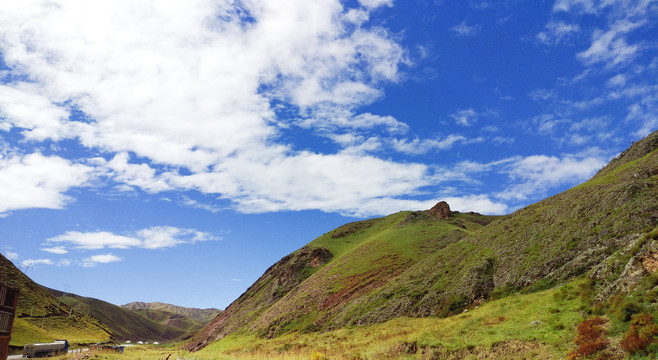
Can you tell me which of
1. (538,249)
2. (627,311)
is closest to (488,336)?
(627,311)

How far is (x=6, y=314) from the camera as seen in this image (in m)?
50.0

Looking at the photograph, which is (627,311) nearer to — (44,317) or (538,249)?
(538,249)

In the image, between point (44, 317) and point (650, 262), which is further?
point (44, 317)

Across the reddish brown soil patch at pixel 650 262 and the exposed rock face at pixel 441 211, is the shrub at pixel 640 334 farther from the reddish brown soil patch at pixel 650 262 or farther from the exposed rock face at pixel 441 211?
the exposed rock face at pixel 441 211

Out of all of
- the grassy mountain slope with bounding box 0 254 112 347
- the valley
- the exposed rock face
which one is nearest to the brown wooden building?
the valley

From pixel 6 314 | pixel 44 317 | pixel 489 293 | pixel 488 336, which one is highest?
pixel 6 314

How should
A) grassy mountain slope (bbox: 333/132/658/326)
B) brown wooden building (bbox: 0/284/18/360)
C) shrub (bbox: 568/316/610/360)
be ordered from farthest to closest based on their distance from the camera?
brown wooden building (bbox: 0/284/18/360)
grassy mountain slope (bbox: 333/132/658/326)
shrub (bbox: 568/316/610/360)

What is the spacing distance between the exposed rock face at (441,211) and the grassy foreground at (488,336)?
78.7 metres

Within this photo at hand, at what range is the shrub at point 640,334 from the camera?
69.2 feet

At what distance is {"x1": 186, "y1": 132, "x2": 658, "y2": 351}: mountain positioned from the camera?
4000 centimetres

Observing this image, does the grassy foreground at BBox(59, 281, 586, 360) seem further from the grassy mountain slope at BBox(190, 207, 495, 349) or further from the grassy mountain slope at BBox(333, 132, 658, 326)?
the grassy mountain slope at BBox(190, 207, 495, 349)

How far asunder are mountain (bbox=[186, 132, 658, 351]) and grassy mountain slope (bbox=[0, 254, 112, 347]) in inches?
1521

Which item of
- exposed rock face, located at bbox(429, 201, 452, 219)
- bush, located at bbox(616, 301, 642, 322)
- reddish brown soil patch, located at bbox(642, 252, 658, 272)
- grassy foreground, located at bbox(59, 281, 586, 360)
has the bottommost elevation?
grassy foreground, located at bbox(59, 281, 586, 360)

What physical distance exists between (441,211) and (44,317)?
132 metres
